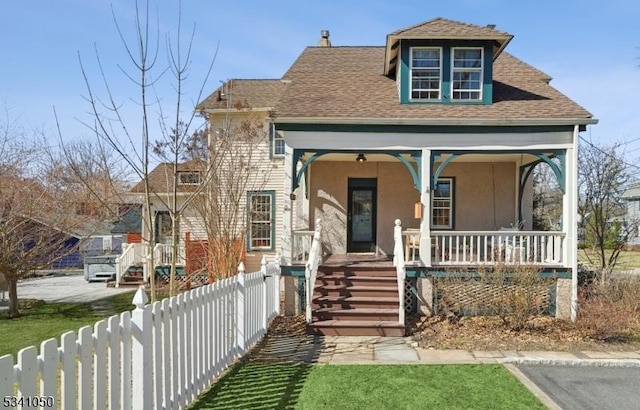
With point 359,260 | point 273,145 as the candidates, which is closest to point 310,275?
point 359,260

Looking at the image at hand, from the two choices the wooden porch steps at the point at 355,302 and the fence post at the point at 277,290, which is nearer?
the wooden porch steps at the point at 355,302

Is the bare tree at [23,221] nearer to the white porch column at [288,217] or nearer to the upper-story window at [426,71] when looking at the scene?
the white porch column at [288,217]

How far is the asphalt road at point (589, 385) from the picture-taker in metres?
5.29

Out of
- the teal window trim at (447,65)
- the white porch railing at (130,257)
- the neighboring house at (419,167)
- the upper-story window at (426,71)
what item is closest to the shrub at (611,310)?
the neighboring house at (419,167)

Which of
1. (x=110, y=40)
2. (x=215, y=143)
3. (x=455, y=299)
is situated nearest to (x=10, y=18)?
(x=215, y=143)

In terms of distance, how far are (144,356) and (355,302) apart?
21.5 feet

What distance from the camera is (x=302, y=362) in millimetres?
6934

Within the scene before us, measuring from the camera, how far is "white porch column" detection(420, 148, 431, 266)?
34.6 feet

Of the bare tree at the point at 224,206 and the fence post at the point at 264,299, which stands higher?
the bare tree at the point at 224,206

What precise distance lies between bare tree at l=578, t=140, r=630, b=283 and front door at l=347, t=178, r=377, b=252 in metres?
7.60

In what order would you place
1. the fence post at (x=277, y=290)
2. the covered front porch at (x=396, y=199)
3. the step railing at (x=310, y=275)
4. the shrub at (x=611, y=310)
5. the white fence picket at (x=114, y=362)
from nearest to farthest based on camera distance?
the white fence picket at (x=114, y=362) < the shrub at (x=611, y=310) < the step railing at (x=310, y=275) < the fence post at (x=277, y=290) < the covered front porch at (x=396, y=199)

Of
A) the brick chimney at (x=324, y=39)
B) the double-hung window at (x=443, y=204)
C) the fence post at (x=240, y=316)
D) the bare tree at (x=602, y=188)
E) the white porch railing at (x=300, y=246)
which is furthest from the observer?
the brick chimney at (x=324, y=39)

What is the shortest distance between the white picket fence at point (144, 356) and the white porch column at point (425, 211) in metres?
4.96

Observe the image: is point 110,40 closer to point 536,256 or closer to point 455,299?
point 455,299
